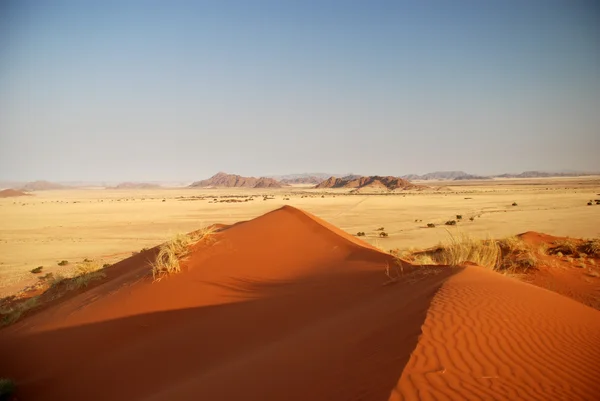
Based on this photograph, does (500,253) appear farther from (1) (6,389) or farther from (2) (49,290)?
(2) (49,290)

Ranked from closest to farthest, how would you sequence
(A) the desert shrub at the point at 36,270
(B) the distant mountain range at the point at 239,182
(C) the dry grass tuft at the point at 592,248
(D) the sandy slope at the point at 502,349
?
(D) the sandy slope at the point at 502,349 < (C) the dry grass tuft at the point at 592,248 < (A) the desert shrub at the point at 36,270 < (B) the distant mountain range at the point at 239,182

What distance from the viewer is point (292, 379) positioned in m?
3.48

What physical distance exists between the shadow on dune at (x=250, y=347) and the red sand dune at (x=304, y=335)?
0.02 meters

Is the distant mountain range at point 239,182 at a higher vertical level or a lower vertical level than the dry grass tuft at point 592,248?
higher

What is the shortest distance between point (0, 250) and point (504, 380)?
924 inches

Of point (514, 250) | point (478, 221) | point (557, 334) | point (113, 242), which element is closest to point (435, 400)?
point (557, 334)

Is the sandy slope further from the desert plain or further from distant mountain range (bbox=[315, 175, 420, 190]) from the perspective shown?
distant mountain range (bbox=[315, 175, 420, 190])

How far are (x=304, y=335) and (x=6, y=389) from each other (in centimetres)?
450

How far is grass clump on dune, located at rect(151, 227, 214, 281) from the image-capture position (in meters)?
7.83

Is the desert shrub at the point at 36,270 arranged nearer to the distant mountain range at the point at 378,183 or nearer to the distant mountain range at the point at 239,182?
the distant mountain range at the point at 378,183

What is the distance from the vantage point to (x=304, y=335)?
4543 mm

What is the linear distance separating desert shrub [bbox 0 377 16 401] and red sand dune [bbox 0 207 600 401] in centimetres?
14

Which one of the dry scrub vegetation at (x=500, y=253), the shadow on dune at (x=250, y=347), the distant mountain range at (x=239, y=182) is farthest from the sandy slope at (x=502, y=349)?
the distant mountain range at (x=239, y=182)

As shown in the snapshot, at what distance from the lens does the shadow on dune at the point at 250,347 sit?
11.2 feet
